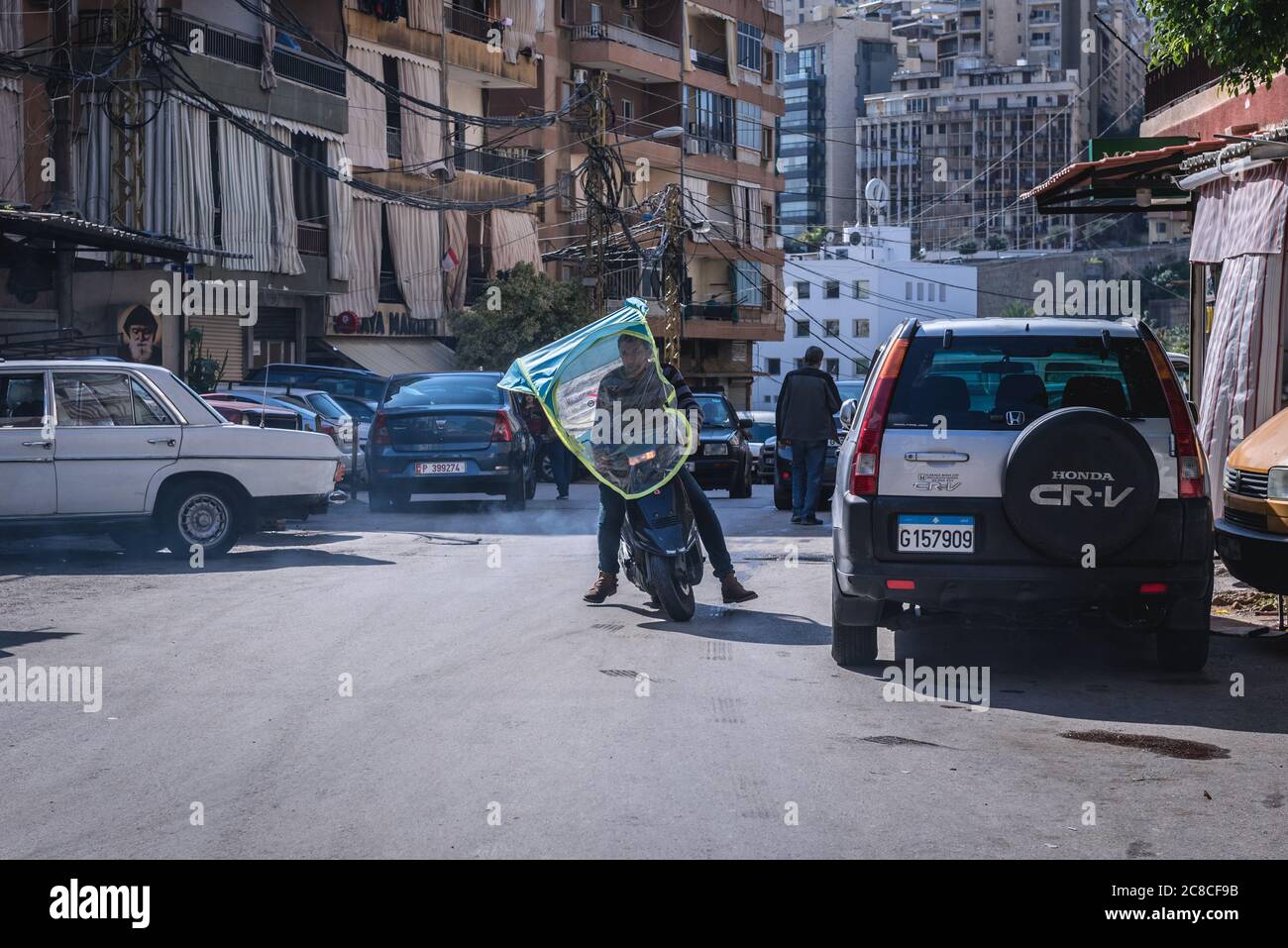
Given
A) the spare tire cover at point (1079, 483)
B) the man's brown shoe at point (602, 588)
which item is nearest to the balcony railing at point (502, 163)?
the man's brown shoe at point (602, 588)

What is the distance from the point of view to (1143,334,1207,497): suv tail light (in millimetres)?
7930

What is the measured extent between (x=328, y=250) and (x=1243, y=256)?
26.3 meters

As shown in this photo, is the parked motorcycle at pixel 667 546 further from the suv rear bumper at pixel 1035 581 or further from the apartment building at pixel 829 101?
the apartment building at pixel 829 101

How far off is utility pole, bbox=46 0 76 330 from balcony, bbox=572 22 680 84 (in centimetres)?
3008

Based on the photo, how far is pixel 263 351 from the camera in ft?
114

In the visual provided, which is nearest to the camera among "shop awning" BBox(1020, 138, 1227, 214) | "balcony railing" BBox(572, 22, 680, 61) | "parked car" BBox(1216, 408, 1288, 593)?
"parked car" BBox(1216, 408, 1288, 593)

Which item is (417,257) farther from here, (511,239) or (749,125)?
(749,125)

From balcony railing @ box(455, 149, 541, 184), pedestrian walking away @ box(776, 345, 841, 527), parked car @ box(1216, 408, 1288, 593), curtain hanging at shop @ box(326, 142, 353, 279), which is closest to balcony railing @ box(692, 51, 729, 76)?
balcony railing @ box(455, 149, 541, 184)

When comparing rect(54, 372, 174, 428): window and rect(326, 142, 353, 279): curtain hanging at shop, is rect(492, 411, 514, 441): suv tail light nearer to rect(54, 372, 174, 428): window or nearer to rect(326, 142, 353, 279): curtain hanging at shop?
rect(54, 372, 174, 428): window

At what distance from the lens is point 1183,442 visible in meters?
7.98

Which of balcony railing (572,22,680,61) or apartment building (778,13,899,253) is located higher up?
apartment building (778,13,899,253)

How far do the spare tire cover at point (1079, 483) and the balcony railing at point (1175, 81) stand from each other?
14899mm

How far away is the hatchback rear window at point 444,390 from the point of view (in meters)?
19.4

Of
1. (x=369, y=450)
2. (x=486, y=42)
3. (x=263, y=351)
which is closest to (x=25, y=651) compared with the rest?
(x=369, y=450)
